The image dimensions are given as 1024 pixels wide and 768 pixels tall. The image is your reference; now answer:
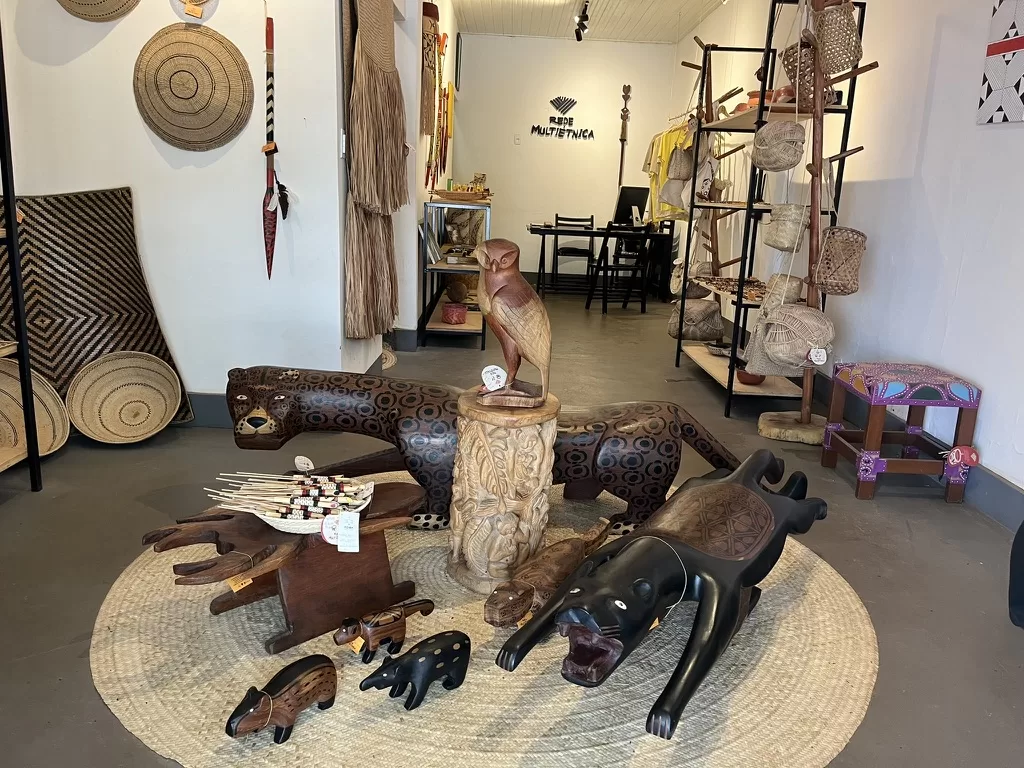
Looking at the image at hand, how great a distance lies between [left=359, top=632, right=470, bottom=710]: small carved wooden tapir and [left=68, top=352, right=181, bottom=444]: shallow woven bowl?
84.2 inches

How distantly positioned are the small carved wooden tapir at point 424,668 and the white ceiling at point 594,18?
23.0 feet

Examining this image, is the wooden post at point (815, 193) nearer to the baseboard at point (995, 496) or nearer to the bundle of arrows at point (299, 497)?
the baseboard at point (995, 496)

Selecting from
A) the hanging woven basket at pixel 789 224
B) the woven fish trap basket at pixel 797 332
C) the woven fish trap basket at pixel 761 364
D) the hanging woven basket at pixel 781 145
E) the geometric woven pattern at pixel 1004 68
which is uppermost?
the geometric woven pattern at pixel 1004 68

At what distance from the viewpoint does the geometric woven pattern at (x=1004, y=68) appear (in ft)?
9.92

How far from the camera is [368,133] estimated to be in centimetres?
365

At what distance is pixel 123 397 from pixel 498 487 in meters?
2.05

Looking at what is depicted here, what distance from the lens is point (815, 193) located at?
3811 millimetres

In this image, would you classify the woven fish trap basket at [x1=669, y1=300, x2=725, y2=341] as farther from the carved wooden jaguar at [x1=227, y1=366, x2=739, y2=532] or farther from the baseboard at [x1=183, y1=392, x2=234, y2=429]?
the baseboard at [x1=183, y1=392, x2=234, y2=429]

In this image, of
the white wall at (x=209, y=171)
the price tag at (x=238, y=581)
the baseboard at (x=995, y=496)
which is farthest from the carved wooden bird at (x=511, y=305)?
the baseboard at (x=995, y=496)

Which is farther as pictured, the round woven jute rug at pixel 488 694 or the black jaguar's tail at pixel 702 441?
the black jaguar's tail at pixel 702 441

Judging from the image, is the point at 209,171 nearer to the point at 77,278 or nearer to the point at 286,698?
the point at 77,278

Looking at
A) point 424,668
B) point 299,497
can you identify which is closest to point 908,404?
point 424,668

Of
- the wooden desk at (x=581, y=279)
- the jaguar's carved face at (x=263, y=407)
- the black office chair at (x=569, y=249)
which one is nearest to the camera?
the jaguar's carved face at (x=263, y=407)

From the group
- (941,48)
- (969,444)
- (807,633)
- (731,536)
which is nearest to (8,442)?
(731,536)
